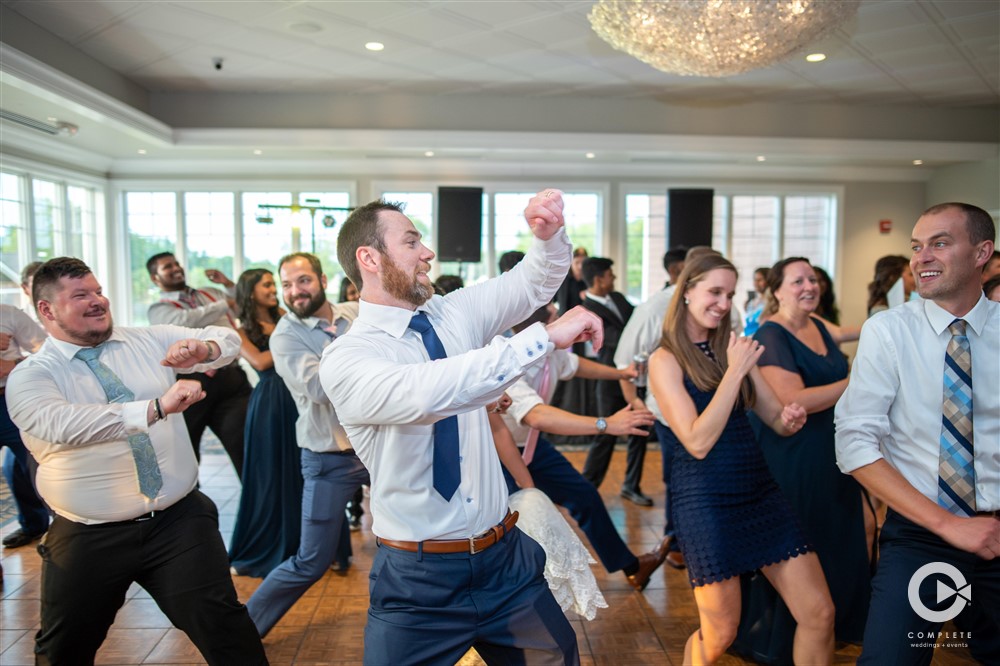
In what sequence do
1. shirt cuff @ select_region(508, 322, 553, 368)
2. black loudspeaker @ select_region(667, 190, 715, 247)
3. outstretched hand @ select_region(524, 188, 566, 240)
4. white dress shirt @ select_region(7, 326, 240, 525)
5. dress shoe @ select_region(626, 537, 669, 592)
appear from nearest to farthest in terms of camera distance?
shirt cuff @ select_region(508, 322, 553, 368) < outstretched hand @ select_region(524, 188, 566, 240) < white dress shirt @ select_region(7, 326, 240, 525) < dress shoe @ select_region(626, 537, 669, 592) < black loudspeaker @ select_region(667, 190, 715, 247)

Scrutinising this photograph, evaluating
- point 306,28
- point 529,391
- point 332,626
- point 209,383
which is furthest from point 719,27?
point 332,626

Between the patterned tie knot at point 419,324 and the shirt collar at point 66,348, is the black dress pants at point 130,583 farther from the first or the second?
the patterned tie knot at point 419,324

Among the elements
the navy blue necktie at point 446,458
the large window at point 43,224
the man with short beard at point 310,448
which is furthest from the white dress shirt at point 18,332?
the navy blue necktie at point 446,458

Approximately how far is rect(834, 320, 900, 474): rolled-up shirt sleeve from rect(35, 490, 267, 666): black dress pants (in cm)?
189

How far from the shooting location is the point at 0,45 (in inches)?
173

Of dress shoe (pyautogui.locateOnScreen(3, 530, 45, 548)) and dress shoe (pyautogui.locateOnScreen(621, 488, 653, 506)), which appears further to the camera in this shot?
dress shoe (pyautogui.locateOnScreen(621, 488, 653, 506))

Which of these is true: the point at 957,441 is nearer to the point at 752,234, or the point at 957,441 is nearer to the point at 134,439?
the point at 134,439

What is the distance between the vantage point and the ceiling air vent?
600 centimetres

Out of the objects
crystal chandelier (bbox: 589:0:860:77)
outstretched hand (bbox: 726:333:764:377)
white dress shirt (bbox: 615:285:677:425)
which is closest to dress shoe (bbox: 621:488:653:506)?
white dress shirt (bbox: 615:285:677:425)

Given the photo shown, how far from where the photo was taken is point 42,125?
6.41m

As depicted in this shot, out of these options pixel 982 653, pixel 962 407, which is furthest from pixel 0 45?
pixel 982 653

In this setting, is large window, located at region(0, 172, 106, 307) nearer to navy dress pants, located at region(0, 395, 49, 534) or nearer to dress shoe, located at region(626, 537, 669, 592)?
navy dress pants, located at region(0, 395, 49, 534)

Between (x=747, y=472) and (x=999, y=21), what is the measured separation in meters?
5.27

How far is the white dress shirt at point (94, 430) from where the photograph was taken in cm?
200
